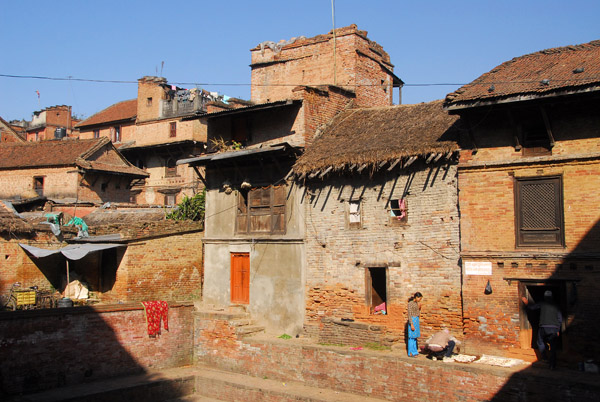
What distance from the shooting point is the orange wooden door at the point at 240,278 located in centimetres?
1909

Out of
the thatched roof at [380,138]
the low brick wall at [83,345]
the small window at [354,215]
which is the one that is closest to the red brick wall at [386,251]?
the small window at [354,215]

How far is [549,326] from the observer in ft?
41.1

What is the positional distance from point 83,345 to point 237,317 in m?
4.49

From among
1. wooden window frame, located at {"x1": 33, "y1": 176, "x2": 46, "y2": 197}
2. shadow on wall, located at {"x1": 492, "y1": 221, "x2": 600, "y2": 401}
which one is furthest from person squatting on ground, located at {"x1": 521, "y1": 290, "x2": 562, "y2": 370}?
wooden window frame, located at {"x1": 33, "y1": 176, "x2": 46, "y2": 197}

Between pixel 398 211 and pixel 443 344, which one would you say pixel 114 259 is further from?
pixel 443 344

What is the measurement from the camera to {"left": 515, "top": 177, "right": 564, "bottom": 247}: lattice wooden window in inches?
516

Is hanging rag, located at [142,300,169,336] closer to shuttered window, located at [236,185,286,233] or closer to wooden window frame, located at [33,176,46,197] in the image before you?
shuttered window, located at [236,185,286,233]

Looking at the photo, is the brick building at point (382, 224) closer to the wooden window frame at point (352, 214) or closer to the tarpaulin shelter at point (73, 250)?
the wooden window frame at point (352, 214)

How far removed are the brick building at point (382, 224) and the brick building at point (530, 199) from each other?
0.64m

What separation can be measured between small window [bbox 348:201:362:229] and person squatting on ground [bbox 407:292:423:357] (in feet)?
9.41

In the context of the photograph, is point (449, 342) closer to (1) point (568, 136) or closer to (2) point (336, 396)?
(2) point (336, 396)

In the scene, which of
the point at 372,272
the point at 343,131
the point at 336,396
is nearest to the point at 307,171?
the point at 343,131

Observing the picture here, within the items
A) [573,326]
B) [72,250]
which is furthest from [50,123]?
[573,326]

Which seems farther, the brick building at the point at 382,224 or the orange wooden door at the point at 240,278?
the orange wooden door at the point at 240,278
